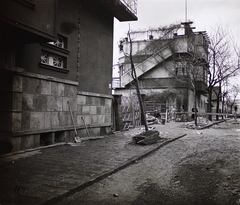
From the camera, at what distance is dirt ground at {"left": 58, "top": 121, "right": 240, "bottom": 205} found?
14.8ft

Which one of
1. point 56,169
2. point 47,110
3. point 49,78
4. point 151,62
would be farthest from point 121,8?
point 151,62

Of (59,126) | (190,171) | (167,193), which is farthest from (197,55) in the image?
(167,193)

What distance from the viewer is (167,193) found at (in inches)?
192

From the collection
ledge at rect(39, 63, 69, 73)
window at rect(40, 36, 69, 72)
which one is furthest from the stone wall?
window at rect(40, 36, 69, 72)

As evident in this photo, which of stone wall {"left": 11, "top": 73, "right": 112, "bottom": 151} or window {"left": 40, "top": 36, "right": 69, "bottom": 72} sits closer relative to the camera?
stone wall {"left": 11, "top": 73, "right": 112, "bottom": 151}

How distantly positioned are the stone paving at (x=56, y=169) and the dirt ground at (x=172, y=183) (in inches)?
9.5

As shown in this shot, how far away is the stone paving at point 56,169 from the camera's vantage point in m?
4.41

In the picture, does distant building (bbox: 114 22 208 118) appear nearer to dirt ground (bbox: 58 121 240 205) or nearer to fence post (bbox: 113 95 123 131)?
fence post (bbox: 113 95 123 131)

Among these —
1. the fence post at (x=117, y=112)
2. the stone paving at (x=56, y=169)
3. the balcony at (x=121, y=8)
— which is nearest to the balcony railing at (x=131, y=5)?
the balcony at (x=121, y=8)

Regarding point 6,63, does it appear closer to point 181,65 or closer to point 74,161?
point 74,161

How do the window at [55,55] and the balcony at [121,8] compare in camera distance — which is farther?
the balcony at [121,8]

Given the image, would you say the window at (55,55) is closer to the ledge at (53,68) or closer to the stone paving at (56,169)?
the ledge at (53,68)

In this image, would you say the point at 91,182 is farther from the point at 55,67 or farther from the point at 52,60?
the point at 52,60

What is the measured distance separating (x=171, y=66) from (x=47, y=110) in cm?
2506
